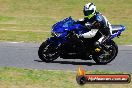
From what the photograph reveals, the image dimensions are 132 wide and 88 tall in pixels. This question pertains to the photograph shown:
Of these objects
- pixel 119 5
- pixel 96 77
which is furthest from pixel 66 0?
pixel 96 77

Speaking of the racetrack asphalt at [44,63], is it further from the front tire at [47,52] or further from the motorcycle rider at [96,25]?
the motorcycle rider at [96,25]

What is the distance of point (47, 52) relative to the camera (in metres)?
13.6

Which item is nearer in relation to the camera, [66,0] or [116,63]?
[116,63]

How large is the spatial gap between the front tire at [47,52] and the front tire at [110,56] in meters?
1.20

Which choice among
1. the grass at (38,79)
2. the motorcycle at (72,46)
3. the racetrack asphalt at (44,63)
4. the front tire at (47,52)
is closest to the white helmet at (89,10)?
the motorcycle at (72,46)

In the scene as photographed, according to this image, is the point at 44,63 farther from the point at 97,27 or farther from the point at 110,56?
the point at 110,56

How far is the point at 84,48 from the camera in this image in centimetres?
1378

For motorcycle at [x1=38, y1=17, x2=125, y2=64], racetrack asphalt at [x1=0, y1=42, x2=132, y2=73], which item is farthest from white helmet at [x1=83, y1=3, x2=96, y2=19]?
racetrack asphalt at [x1=0, y1=42, x2=132, y2=73]

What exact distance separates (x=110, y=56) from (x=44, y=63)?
2.00m

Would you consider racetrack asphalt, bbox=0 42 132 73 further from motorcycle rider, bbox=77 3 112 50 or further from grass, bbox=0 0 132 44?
grass, bbox=0 0 132 44

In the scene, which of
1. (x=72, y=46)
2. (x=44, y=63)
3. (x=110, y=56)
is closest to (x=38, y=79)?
(x=44, y=63)

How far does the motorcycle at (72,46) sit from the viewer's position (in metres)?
13.5

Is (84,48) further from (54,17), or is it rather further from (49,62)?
(54,17)

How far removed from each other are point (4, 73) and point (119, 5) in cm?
2638
